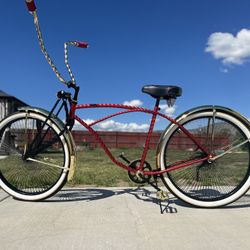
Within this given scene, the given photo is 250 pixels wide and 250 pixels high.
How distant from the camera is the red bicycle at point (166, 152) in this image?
3705 mm

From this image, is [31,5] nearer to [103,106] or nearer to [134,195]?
[103,106]

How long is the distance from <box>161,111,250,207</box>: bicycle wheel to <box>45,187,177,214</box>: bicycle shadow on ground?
27cm

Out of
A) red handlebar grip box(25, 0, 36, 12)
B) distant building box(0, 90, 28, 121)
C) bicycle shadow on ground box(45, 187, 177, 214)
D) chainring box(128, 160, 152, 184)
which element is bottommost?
bicycle shadow on ground box(45, 187, 177, 214)

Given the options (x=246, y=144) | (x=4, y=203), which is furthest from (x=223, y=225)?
(x=4, y=203)

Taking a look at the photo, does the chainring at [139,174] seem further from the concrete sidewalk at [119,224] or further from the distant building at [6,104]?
the distant building at [6,104]

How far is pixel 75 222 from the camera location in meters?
3.10

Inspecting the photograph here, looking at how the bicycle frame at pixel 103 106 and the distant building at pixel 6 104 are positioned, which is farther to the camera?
the distant building at pixel 6 104

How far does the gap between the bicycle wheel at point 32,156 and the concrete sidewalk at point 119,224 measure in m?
0.18

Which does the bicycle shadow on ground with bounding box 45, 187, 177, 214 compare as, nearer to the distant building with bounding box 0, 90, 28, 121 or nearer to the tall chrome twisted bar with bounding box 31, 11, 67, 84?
the tall chrome twisted bar with bounding box 31, 11, 67, 84

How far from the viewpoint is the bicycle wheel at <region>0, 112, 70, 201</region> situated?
3.82 m

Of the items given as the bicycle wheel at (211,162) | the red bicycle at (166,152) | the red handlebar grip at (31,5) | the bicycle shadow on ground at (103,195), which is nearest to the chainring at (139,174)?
the red bicycle at (166,152)

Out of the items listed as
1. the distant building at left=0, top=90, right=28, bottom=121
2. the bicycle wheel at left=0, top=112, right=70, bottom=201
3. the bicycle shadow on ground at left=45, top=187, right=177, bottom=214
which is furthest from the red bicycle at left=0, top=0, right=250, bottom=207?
the distant building at left=0, top=90, right=28, bottom=121

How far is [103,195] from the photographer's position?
168 inches

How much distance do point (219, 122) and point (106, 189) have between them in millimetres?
1784
